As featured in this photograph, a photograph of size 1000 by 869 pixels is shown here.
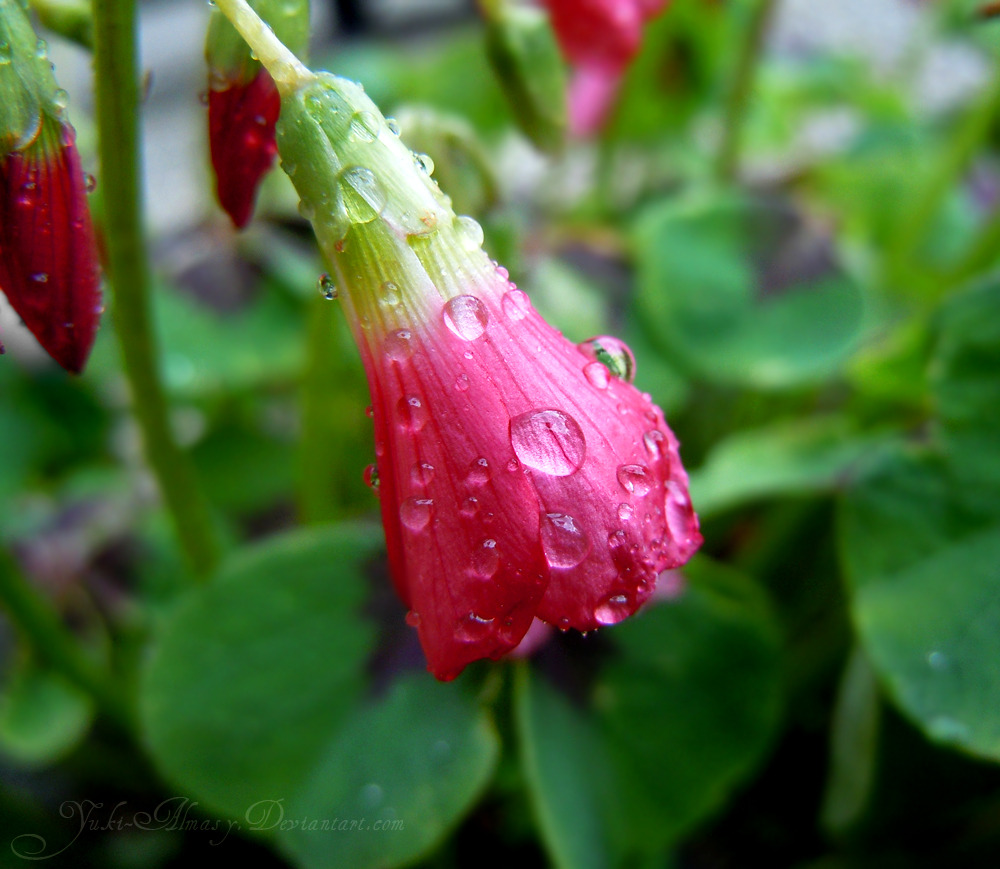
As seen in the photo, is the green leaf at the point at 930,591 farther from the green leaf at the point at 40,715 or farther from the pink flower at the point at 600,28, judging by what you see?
the green leaf at the point at 40,715

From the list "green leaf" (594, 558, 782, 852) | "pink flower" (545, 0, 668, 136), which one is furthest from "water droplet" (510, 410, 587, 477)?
"pink flower" (545, 0, 668, 136)

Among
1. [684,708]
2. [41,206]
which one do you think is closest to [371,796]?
[684,708]

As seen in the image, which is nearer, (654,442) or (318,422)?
(654,442)

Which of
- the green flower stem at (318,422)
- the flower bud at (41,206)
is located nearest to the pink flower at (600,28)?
the green flower stem at (318,422)

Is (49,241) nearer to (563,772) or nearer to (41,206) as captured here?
(41,206)

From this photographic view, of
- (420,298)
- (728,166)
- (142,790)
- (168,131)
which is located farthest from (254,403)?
(168,131)

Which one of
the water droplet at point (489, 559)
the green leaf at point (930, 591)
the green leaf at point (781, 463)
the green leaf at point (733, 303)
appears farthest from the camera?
the green leaf at point (733, 303)

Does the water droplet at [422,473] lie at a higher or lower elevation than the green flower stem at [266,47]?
lower
